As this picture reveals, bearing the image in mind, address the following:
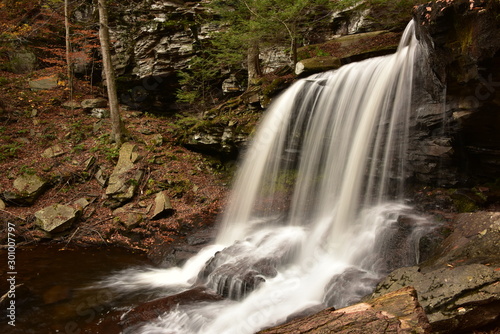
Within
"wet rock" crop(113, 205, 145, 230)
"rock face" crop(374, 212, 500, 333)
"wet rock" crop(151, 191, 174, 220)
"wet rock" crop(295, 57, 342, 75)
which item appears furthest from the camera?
"wet rock" crop(295, 57, 342, 75)

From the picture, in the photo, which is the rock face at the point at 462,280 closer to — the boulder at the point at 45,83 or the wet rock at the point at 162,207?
the wet rock at the point at 162,207

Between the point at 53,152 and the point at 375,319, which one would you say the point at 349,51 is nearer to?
the point at 375,319

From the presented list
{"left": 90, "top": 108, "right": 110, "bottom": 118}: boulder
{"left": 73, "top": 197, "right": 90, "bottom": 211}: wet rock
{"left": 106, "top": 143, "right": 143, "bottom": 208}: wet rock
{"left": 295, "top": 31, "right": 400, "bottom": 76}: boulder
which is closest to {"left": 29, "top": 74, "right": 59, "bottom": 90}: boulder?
{"left": 90, "top": 108, "right": 110, "bottom": 118}: boulder

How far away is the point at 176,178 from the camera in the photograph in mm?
10117

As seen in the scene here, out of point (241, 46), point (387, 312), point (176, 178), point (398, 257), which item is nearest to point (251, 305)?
point (398, 257)

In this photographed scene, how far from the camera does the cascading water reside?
4883 millimetres

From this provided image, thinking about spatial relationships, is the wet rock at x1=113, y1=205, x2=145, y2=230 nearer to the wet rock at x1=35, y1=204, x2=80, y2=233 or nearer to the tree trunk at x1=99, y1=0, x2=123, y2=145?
the wet rock at x1=35, y1=204, x2=80, y2=233

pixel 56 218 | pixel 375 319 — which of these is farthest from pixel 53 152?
pixel 375 319

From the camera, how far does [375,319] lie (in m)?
2.26

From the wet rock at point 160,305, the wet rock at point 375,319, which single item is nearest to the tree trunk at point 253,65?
the wet rock at point 160,305

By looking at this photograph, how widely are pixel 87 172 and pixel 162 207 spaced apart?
11.2 ft

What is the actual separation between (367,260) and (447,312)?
2525 mm

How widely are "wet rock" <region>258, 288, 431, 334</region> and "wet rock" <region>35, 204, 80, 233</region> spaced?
784 centimetres

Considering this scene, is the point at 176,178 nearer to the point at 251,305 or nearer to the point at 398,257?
the point at 251,305
